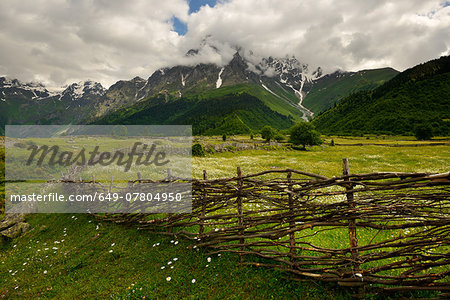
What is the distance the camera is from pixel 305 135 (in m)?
72.7

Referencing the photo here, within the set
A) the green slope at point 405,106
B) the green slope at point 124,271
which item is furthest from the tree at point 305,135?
the green slope at point 405,106

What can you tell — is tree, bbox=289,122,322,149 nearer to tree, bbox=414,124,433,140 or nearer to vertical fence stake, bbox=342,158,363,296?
tree, bbox=414,124,433,140

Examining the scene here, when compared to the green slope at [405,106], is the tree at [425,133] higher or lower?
lower

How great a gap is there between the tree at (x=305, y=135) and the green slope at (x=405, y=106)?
7634cm

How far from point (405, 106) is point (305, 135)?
115 m

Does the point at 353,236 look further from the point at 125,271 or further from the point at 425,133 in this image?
the point at 425,133

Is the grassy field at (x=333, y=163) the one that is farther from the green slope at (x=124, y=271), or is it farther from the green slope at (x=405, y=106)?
the green slope at (x=405, y=106)

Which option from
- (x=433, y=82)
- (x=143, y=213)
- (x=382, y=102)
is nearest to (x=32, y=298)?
(x=143, y=213)


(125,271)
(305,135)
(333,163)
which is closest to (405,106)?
(305,135)

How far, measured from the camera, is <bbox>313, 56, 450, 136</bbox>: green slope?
118312 mm

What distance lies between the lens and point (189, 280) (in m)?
6.19

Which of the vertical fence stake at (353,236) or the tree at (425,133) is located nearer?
the vertical fence stake at (353,236)

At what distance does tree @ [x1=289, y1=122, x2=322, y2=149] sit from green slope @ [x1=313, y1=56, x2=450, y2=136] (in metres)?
76.3

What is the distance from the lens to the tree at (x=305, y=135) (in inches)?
2845
